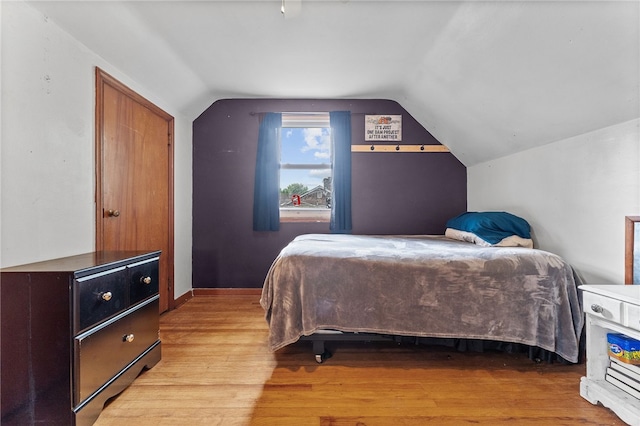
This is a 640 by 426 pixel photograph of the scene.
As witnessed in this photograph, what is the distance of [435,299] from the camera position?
1604mm

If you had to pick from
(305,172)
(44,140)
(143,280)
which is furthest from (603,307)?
(44,140)

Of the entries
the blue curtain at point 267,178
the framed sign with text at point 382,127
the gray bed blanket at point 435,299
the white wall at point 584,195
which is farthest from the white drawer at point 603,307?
A: the blue curtain at point 267,178

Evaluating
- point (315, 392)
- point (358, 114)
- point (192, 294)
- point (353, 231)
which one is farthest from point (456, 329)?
point (192, 294)

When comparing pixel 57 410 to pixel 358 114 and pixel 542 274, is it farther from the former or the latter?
pixel 358 114

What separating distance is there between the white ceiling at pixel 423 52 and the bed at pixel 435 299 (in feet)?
3.55

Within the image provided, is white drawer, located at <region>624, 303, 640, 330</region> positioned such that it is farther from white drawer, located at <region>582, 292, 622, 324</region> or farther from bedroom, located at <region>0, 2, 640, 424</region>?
bedroom, located at <region>0, 2, 640, 424</region>

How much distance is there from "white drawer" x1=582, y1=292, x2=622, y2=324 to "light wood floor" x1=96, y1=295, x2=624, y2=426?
1.60ft

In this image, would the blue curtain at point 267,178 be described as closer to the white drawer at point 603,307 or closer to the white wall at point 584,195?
the white wall at point 584,195

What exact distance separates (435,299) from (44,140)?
7.93ft

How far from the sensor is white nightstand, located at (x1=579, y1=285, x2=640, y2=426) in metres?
1.16

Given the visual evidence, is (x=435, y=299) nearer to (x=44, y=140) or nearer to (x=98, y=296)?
(x=98, y=296)

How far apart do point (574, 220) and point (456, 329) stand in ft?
3.97

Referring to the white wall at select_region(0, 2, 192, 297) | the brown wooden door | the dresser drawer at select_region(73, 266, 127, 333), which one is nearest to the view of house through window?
the brown wooden door

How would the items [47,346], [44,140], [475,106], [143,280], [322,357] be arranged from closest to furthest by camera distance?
[47,346] → [44,140] → [143,280] → [322,357] → [475,106]
